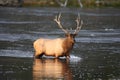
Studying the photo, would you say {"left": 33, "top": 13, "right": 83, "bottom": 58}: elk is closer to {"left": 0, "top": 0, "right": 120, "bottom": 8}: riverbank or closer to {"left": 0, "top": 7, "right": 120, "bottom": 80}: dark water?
{"left": 0, "top": 7, "right": 120, "bottom": 80}: dark water

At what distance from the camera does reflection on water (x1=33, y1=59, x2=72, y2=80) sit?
16.2 meters

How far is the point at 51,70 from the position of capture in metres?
17.8

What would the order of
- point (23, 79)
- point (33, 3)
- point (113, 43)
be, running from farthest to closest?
1. point (33, 3)
2. point (113, 43)
3. point (23, 79)

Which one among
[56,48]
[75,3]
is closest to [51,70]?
[56,48]

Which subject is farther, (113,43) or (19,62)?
(113,43)

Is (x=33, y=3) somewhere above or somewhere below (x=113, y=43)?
below

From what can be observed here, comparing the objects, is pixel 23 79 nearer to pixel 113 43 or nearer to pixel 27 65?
pixel 27 65

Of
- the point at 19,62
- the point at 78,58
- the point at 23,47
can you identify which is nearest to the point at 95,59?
the point at 78,58

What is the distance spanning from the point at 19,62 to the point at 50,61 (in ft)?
3.93

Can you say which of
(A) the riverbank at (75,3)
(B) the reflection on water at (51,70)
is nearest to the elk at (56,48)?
(B) the reflection on water at (51,70)

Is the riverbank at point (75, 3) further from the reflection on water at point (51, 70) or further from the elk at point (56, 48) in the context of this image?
the reflection on water at point (51, 70)

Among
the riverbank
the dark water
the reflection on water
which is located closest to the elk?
the dark water

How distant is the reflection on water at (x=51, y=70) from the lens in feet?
53.1

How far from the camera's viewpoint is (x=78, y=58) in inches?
834
